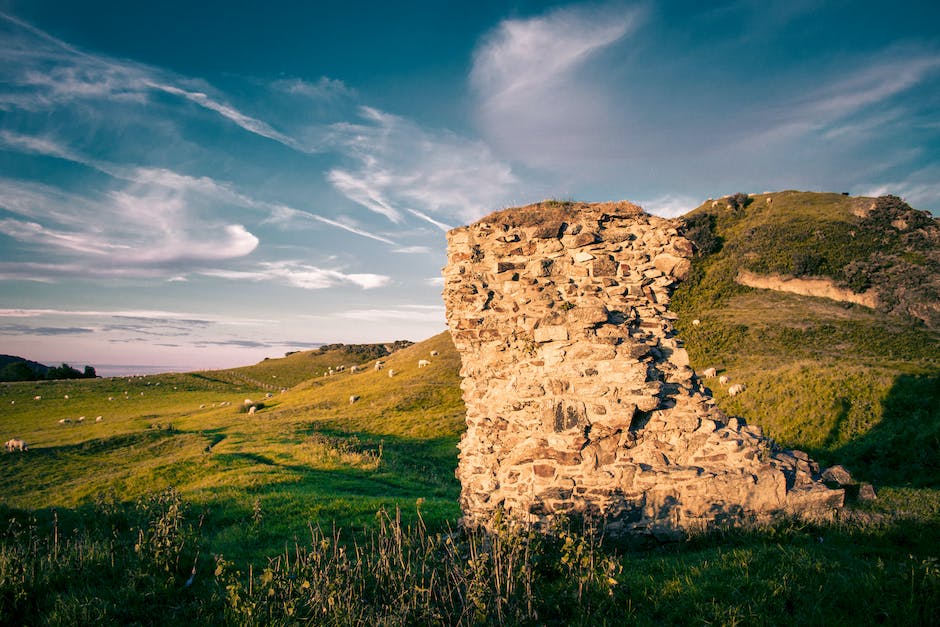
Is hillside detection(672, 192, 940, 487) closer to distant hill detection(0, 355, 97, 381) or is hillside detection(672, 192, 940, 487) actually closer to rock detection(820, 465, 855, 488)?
rock detection(820, 465, 855, 488)

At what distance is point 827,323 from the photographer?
100 ft

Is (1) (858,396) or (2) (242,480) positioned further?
(1) (858,396)

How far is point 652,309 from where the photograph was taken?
8.70 m

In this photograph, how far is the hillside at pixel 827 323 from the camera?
16688 millimetres

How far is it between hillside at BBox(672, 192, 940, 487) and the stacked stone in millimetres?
2016

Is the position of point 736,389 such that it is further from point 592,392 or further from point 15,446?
point 15,446

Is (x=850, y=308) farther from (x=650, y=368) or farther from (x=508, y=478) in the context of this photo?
(x=508, y=478)

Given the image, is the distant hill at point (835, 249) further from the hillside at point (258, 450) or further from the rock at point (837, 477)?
the hillside at point (258, 450)

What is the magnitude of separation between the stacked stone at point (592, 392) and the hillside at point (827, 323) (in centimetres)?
202

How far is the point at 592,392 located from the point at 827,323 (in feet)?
105

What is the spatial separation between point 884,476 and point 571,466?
13238 millimetres

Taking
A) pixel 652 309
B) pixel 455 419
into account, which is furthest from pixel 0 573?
pixel 455 419

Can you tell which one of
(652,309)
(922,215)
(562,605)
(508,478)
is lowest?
(562,605)

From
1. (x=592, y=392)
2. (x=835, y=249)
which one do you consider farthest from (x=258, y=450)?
(x=835, y=249)
